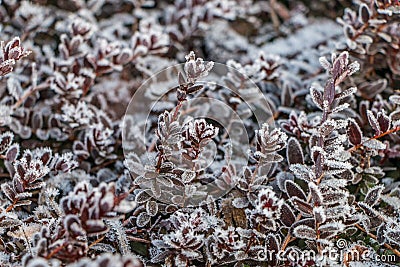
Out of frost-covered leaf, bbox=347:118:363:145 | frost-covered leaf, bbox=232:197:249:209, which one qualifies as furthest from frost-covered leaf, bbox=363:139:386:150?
frost-covered leaf, bbox=232:197:249:209

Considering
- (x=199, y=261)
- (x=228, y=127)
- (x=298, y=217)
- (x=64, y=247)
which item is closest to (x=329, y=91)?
(x=298, y=217)

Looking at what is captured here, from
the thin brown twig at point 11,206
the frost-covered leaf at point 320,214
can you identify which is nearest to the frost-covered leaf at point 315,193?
the frost-covered leaf at point 320,214

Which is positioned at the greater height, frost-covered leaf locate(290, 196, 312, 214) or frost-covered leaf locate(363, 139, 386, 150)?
frost-covered leaf locate(363, 139, 386, 150)

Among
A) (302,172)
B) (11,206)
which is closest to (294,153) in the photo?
(302,172)

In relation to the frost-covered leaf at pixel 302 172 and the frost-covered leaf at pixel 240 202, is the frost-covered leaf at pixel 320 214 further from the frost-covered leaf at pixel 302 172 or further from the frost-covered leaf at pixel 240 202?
the frost-covered leaf at pixel 240 202

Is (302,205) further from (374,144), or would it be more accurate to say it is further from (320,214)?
(374,144)

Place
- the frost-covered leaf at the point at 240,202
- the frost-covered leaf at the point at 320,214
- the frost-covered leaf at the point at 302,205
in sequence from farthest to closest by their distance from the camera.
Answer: the frost-covered leaf at the point at 240,202 < the frost-covered leaf at the point at 302,205 < the frost-covered leaf at the point at 320,214

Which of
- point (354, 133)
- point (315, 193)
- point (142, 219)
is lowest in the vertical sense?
point (142, 219)

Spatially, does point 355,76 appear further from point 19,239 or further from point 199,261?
point 19,239

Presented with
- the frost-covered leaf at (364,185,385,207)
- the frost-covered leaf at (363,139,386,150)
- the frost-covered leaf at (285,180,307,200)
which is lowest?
the frost-covered leaf at (364,185,385,207)

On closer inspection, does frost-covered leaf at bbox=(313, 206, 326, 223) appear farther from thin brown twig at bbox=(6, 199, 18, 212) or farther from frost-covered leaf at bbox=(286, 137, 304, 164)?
thin brown twig at bbox=(6, 199, 18, 212)

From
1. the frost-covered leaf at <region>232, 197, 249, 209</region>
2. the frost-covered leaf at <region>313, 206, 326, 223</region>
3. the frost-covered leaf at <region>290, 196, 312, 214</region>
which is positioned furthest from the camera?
the frost-covered leaf at <region>232, 197, 249, 209</region>
